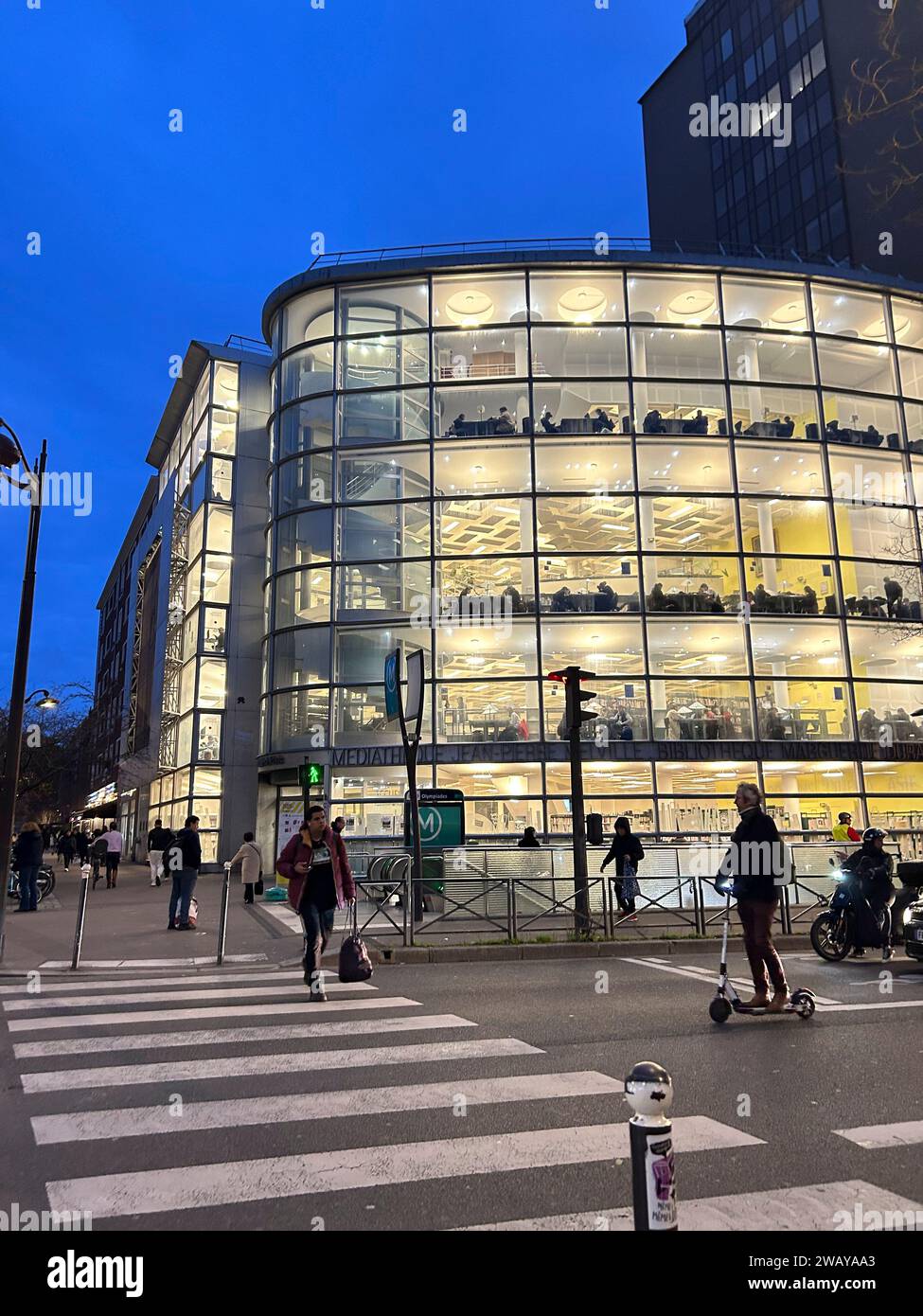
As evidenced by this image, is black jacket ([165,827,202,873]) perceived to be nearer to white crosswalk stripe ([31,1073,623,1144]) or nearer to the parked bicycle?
the parked bicycle

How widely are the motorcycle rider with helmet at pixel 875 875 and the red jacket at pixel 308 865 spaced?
6387 mm

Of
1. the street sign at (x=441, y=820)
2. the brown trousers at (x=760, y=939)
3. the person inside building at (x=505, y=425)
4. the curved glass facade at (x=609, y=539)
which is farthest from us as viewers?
the person inside building at (x=505, y=425)

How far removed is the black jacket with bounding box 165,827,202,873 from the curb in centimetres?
479

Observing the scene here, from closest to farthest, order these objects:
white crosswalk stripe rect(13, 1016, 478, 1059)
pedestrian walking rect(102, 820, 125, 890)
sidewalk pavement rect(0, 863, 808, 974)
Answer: white crosswalk stripe rect(13, 1016, 478, 1059) < sidewalk pavement rect(0, 863, 808, 974) < pedestrian walking rect(102, 820, 125, 890)

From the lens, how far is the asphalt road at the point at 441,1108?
4.04m

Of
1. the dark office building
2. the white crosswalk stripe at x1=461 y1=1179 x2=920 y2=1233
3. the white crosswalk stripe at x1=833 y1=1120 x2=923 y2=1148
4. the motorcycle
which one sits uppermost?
the dark office building

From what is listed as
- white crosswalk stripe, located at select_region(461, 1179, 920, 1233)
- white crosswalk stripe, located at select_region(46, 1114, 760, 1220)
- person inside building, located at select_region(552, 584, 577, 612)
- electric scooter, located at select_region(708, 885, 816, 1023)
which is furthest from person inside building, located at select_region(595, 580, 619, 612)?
white crosswalk stripe, located at select_region(461, 1179, 920, 1233)

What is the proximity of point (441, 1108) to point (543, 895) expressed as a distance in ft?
30.7

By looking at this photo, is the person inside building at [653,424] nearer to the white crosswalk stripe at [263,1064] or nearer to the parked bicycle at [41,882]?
the parked bicycle at [41,882]

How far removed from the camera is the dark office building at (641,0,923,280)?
1534 inches

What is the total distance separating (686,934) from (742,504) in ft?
69.5

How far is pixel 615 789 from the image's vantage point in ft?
92.8

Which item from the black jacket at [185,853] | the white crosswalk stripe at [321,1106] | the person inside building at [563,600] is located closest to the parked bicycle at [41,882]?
the black jacket at [185,853]

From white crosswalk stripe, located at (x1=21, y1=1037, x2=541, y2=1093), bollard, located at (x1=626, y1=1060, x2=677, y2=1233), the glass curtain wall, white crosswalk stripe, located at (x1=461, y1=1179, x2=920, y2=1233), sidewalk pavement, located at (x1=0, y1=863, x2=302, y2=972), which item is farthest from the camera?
the glass curtain wall
